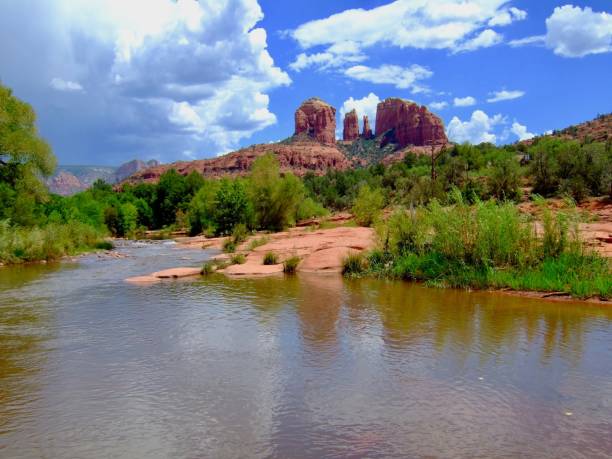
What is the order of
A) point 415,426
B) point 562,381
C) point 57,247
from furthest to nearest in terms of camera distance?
point 57,247 → point 562,381 → point 415,426

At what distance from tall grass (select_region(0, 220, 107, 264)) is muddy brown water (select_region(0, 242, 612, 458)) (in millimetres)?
14563

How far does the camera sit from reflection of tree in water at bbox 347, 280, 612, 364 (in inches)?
383

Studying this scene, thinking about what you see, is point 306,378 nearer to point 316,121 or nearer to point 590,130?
point 590,130

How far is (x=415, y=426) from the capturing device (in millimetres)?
6234

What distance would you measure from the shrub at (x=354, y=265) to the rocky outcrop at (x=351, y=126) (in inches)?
6719

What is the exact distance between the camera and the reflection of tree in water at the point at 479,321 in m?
9.72

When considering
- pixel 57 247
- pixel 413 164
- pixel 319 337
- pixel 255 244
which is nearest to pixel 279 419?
pixel 319 337

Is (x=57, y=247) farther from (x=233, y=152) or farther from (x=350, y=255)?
(x=233, y=152)

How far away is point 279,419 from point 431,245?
42.2ft

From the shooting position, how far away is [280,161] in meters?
146

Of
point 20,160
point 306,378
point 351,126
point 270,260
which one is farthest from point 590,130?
point 351,126

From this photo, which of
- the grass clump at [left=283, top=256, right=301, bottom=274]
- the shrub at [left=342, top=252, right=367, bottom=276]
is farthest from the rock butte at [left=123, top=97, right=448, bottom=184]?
the shrub at [left=342, top=252, right=367, bottom=276]

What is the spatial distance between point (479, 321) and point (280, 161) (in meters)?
136

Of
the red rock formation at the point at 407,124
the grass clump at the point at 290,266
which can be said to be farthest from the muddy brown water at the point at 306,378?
the red rock formation at the point at 407,124
